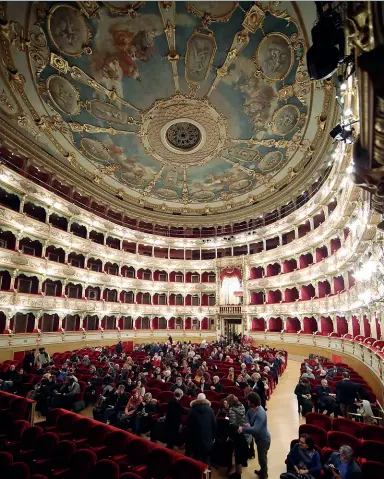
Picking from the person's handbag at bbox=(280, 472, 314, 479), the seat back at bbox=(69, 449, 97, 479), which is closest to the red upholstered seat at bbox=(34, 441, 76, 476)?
the seat back at bbox=(69, 449, 97, 479)

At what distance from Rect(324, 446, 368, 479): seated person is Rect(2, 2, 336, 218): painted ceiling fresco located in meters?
14.6

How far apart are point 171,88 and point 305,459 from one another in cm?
1663

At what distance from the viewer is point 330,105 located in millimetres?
14797

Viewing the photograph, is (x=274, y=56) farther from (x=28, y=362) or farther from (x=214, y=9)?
(x=28, y=362)

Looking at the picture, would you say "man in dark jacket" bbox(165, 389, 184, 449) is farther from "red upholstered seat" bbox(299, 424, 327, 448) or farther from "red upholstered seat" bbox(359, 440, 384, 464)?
"red upholstered seat" bbox(359, 440, 384, 464)

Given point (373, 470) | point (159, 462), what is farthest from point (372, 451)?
point (159, 462)

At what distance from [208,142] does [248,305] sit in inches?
583

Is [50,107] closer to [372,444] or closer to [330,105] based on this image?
[330,105]

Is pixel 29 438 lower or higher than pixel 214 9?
lower

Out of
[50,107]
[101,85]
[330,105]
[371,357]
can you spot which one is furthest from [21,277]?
[330,105]

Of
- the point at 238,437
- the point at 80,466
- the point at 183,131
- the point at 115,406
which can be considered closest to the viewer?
the point at 80,466

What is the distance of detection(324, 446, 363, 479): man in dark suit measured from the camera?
4070 mm

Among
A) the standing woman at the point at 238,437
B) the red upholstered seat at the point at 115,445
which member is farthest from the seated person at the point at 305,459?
the red upholstered seat at the point at 115,445

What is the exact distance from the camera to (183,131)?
65.1 ft
